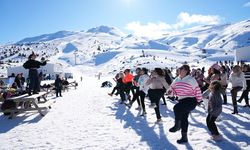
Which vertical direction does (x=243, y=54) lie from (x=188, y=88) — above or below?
above

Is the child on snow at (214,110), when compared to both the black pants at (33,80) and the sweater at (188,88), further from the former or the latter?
the black pants at (33,80)

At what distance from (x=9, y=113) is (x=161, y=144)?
8.90 meters

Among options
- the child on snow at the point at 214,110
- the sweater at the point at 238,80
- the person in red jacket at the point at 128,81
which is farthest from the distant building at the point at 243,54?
the child on snow at the point at 214,110

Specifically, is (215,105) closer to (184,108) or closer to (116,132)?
(184,108)

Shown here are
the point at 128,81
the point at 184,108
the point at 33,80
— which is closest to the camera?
the point at 184,108

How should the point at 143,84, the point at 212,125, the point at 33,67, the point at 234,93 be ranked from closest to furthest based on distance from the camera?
the point at 212,125
the point at 234,93
the point at 143,84
the point at 33,67

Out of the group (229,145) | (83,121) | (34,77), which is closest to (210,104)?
(229,145)

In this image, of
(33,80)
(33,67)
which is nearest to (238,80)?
(33,67)

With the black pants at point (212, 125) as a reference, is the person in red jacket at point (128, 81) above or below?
above

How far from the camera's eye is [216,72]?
477 inches

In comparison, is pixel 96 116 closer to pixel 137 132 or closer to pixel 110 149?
pixel 137 132

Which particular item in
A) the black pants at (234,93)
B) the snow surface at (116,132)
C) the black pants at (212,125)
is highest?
the black pants at (234,93)

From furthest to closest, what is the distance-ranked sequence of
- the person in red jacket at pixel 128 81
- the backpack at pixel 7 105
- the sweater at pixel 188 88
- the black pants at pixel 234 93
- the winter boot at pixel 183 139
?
the person in red jacket at pixel 128 81, the backpack at pixel 7 105, the black pants at pixel 234 93, the winter boot at pixel 183 139, the sweater at pixel 188 88

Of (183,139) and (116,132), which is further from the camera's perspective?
(116,132)
